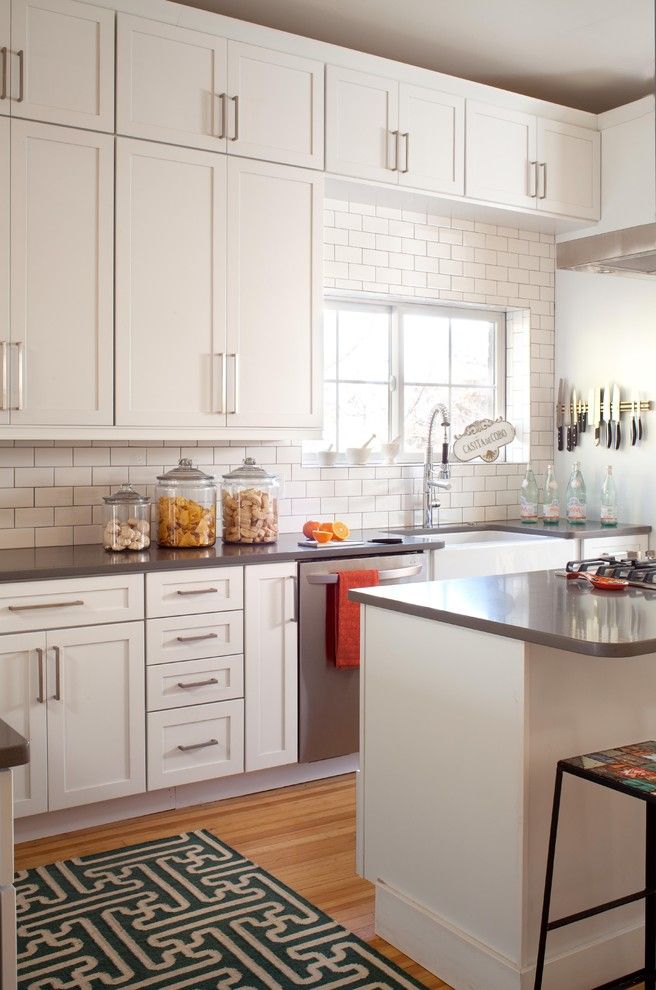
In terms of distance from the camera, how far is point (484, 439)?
→ 4926 mm

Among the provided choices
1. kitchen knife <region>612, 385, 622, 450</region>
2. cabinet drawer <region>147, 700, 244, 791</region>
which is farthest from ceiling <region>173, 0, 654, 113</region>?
cabinet drawer <region>147, 700, 244, 791</region>

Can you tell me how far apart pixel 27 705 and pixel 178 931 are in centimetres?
94

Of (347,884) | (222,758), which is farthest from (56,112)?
(347,884)

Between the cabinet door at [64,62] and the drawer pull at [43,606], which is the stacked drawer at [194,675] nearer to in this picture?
the drawer pull at [43,606]

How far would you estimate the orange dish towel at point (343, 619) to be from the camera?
386 cm

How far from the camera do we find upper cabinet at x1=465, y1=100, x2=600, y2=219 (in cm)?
458

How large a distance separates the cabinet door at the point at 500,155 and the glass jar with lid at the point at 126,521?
2153 millimetres

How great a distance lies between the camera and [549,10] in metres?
4.05

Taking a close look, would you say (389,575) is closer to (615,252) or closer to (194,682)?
(194,682)

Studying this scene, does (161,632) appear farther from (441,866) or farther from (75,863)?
(441,866)

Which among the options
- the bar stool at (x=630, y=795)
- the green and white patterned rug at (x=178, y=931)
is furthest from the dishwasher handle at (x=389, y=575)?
the bar stool at (x=630, y=795)

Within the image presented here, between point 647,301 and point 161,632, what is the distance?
2945 mm

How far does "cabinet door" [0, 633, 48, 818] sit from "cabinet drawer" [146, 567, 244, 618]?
0.43 m

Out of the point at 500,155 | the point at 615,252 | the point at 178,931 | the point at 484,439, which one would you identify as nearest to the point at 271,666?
the point at 178,931
